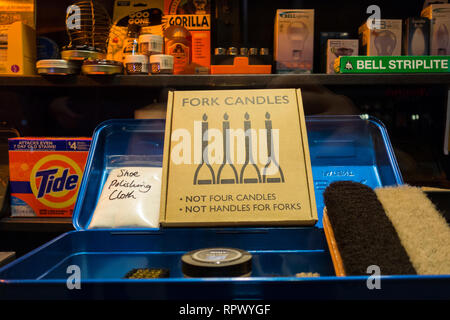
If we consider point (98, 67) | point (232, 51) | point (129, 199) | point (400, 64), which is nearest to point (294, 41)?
point (232, 51)

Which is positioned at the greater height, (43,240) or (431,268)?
(431,268)

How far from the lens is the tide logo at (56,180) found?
1.22m

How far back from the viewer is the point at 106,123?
1.15 meters

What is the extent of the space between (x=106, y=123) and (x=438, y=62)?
1142mm

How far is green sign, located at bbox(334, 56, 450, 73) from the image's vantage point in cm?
114

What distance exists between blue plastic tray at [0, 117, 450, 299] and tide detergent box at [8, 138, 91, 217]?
0.17 metres

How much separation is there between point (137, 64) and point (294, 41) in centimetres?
60

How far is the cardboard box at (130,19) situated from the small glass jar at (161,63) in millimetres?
242

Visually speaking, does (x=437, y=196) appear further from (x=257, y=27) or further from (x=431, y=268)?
(x=257, y=27)

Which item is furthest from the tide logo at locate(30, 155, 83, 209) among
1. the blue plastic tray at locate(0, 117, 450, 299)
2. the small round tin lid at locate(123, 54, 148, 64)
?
the small round tin lid at locate(123, 54, 148, 64)

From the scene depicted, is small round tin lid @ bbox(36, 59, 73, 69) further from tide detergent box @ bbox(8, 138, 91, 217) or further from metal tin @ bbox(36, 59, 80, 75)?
tide detergent box @ bbox(8, 138, 91, 217)

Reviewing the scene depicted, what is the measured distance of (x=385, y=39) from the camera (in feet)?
4.11

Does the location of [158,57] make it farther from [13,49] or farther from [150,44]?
[13,49]
